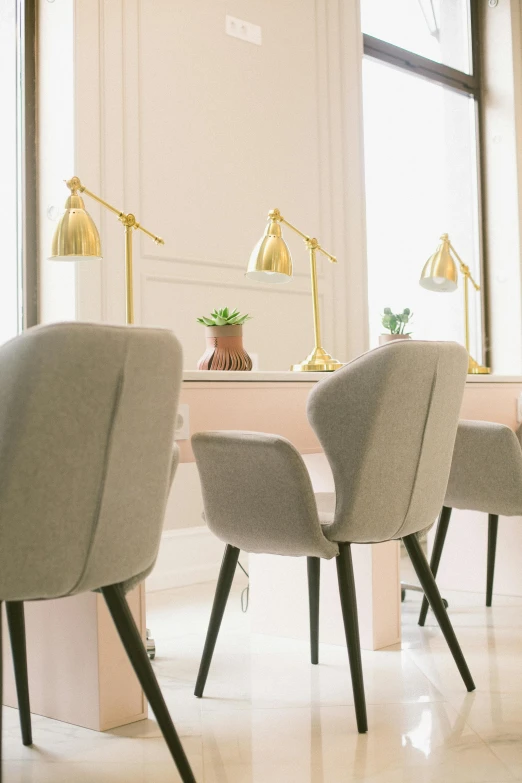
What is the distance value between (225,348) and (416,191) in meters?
3.33

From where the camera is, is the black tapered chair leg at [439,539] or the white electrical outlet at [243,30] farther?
the white electrical outlet at [243,30]

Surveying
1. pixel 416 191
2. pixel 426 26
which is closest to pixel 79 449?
pixel 416 191

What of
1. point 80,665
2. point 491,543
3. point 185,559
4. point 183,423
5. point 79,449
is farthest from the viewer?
point 185,559

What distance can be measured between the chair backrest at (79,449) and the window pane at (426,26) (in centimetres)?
411

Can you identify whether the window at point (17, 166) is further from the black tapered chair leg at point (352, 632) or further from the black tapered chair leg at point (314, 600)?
the black tapered chair leg at point (352, 632)

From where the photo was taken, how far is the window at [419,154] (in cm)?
503

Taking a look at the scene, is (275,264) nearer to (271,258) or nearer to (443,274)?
(271,258)

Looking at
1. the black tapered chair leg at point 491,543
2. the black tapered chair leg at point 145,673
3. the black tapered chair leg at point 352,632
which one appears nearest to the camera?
the black tapered chair leg at point 145,673

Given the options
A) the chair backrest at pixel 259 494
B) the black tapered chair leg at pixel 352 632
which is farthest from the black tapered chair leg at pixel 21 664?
the black tapered chair leg at pixel 352 632

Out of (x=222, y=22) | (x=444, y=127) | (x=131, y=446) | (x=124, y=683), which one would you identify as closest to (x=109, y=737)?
(x=124, y=683)

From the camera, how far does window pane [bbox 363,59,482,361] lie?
198 inches

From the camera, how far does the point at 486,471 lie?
2.81m

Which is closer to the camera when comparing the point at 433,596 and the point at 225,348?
the point at 433,596

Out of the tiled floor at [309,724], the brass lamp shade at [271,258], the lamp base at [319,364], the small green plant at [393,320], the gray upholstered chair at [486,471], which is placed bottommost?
the tiled floor at [309,724]
